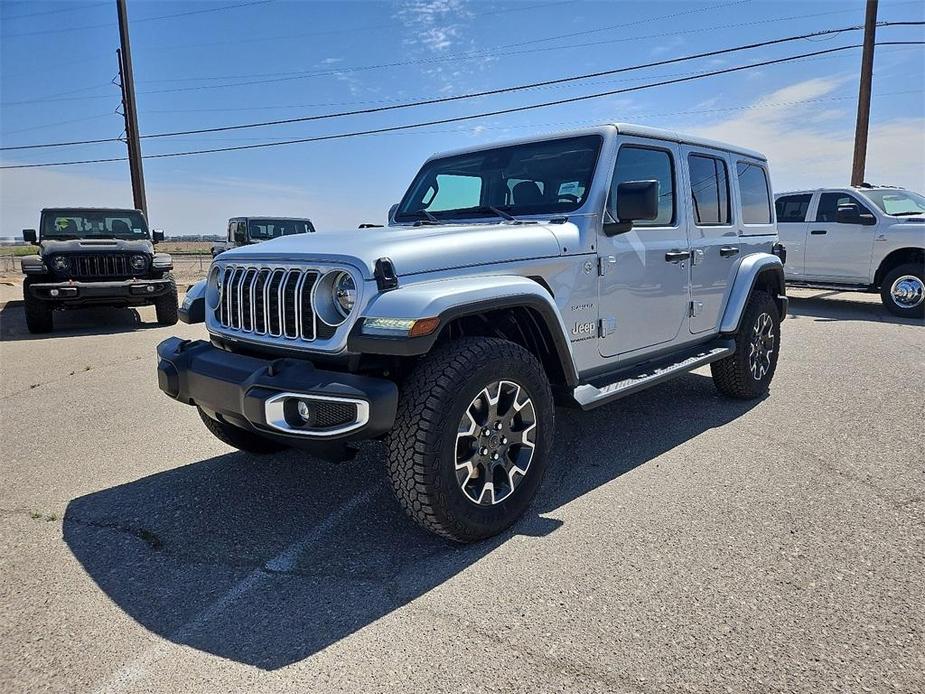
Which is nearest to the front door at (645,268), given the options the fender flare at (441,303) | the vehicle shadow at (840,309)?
the fender flare at (441,303)

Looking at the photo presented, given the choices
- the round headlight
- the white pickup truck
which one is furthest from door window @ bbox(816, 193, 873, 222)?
the round headlight

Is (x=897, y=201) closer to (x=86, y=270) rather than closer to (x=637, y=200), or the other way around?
(x=637, y=200)

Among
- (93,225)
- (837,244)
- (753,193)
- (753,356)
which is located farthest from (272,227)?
(753,356)

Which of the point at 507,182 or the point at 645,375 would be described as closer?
the point at 645,375

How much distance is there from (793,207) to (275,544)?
37.6 ft

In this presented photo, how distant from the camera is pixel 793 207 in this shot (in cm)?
1158

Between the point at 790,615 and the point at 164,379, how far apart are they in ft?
9.51

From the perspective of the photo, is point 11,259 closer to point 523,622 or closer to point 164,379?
point 164,379

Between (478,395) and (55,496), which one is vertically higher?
(478,395)

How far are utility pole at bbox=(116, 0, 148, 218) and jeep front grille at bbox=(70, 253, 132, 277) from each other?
29.9 feet

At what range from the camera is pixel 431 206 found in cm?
445

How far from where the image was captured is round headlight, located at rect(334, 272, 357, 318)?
9.20 feet

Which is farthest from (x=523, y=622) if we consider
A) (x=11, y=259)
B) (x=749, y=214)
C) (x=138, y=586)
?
(x=11, y=259)

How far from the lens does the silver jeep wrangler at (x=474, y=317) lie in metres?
2.66
